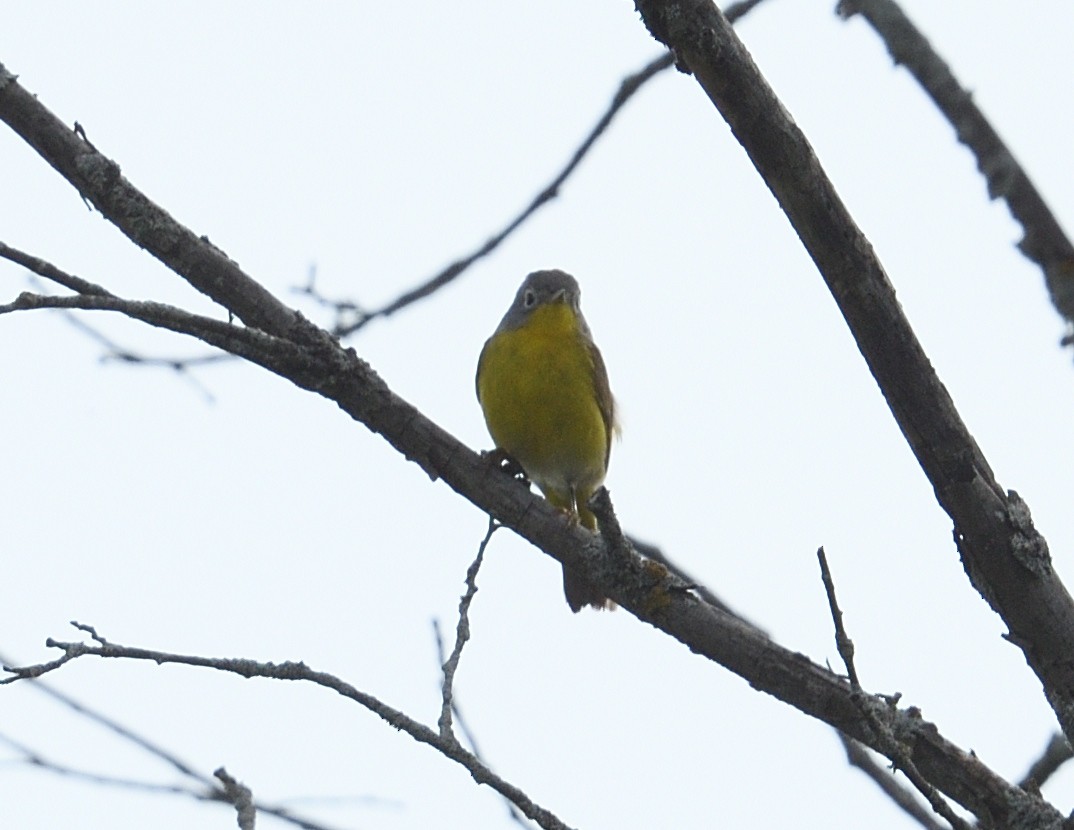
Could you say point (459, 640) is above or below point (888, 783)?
above

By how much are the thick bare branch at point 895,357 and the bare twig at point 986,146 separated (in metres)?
0.35

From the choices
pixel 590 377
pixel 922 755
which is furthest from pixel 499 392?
pixel 922 755

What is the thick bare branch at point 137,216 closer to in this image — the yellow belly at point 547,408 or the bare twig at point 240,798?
the bare twig at point 240,798

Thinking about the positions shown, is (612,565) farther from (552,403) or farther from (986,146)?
(552,403)

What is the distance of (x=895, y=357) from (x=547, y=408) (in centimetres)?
363

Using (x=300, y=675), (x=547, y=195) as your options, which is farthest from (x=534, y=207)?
(x=300, y=675)

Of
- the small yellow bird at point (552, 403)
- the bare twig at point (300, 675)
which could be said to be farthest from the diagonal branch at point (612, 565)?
the small yellow bird at point (552, 403)

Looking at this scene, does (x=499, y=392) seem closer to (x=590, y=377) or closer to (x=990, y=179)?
(x=590, y=377)

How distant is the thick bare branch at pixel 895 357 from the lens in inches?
118

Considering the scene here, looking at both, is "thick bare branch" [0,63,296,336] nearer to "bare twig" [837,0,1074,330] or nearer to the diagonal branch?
the diagonal branch

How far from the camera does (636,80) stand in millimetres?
4305

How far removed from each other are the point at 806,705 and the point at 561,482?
341 centimetres

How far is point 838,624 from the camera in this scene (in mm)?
2711

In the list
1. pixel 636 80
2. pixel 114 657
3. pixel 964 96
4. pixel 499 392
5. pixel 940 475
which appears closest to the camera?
pixel 114 657
